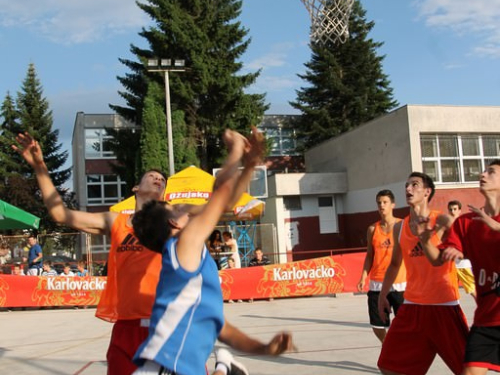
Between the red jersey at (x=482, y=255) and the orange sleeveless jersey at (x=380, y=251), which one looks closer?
the red jersey at (x=482, y=255)

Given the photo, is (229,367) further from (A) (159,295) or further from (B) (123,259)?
(B) (123,259)

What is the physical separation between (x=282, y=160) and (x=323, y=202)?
52.8 feet

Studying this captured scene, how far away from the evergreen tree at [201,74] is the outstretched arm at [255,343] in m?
29.5

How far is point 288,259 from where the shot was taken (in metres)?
29.2

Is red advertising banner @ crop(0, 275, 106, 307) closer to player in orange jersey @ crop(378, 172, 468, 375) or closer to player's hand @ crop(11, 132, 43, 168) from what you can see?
player in orange jersey @ crop(378, 172, 468, 375)

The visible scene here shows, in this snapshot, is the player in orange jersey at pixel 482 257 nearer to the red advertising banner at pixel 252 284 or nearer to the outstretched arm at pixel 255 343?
the outstretched arm at pixel 255 343

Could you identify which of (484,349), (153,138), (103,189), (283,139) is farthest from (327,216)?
(484,349)

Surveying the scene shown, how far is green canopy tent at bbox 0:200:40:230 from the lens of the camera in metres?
16.6

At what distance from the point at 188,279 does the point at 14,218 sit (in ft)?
51.0

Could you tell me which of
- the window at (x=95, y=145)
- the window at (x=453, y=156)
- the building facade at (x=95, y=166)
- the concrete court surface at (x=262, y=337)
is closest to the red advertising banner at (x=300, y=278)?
the concrete court surface at (x=262, y=337)

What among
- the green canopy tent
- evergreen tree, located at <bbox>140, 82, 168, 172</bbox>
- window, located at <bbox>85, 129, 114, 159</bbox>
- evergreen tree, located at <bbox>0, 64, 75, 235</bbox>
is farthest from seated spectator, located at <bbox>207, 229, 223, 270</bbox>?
window, located at <bbox>85, 129, 114, 159</bbox>

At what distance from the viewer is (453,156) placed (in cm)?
2591

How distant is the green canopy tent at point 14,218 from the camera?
54.5ft

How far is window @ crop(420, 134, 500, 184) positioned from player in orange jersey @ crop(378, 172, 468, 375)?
70.5 feet
